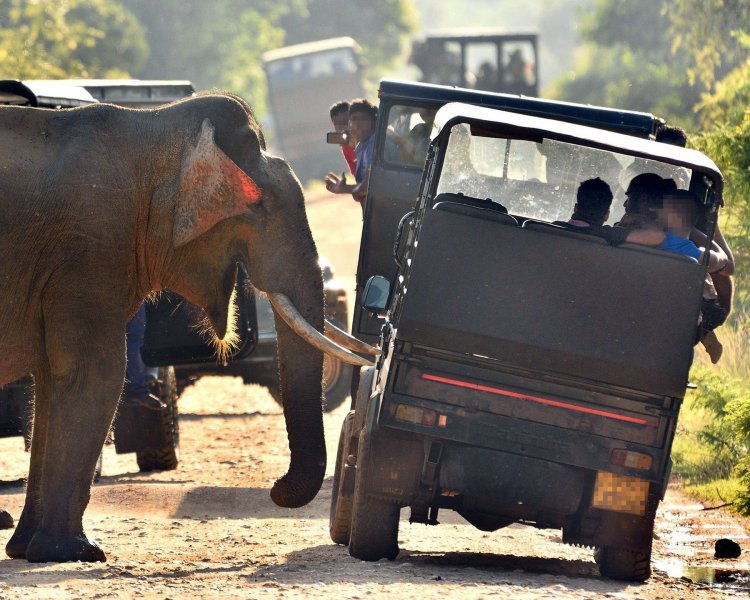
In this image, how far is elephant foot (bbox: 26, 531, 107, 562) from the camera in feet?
28.5

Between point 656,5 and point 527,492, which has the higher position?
point 656,5

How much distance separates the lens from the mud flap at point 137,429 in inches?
513

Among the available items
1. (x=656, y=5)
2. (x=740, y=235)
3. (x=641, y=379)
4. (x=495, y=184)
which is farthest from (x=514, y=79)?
(x=641, y=379)

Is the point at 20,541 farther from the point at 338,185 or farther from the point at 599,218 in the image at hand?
the point at 338,185

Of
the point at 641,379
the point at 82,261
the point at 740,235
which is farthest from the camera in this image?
the point at 740,235

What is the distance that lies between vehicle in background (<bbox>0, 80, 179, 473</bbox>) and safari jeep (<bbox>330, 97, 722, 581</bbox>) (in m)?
4.36

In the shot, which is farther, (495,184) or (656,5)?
(656,5)

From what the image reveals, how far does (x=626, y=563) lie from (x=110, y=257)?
124 inches

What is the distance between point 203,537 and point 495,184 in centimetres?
297

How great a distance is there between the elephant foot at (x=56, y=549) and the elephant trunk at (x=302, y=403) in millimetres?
1108

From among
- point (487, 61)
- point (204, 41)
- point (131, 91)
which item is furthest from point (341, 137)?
point (204, 41)

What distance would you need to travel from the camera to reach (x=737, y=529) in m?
11.1

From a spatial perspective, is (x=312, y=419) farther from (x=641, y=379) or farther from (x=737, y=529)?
(x=737, y=529)

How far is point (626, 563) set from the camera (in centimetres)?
862
